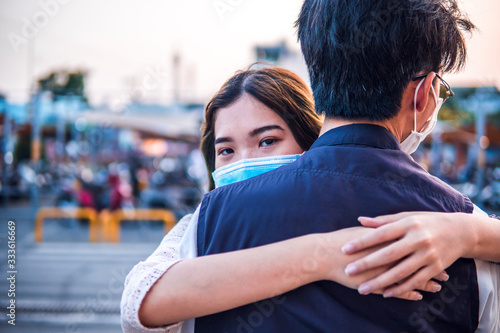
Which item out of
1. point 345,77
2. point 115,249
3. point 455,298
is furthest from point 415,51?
point 115,249

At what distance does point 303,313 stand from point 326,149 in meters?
0.40

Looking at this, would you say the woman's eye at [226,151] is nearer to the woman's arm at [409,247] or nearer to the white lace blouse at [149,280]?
the white lace blouse at [149,280]

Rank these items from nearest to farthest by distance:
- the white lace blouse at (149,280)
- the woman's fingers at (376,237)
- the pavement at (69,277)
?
the woman's fingers at (376,237), the white lace blouse at (149,280), the pavement at (69,277)

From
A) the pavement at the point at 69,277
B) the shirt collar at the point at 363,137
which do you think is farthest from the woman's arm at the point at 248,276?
the pavement at the point at 69,277

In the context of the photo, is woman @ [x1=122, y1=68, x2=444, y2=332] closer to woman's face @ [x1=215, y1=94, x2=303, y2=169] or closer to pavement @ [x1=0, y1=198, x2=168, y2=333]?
woman's face @ [x1=215, y1=94, x2=303, y2=169]

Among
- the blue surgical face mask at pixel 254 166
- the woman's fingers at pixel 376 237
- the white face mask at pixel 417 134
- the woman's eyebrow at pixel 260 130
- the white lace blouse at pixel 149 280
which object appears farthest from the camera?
the woman's eyebrow at pixel 260 130

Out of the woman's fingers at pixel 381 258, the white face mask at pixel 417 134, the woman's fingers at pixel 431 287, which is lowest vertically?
the woman's fingers at pixel 431 287

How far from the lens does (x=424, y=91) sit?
107 centimetres

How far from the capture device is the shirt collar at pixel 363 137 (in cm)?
100

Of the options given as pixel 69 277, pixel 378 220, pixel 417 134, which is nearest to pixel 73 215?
pixel 69 277

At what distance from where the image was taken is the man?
939mm

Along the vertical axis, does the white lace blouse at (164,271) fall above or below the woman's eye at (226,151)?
below

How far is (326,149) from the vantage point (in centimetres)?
100

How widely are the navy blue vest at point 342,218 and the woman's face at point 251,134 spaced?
0.59 meters
